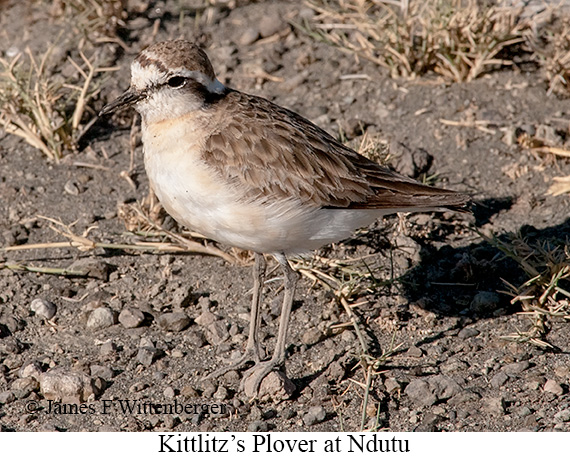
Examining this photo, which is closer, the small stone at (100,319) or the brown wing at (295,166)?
the brown wing at (295,166)

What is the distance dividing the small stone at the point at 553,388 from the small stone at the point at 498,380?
0.23 metres

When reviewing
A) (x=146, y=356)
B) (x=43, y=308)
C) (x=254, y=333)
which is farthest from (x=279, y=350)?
(x=43, y=308)

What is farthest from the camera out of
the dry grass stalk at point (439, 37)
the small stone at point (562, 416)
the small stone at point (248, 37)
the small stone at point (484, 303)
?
the small stone at point (248, 37)

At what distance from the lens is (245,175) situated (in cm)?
532

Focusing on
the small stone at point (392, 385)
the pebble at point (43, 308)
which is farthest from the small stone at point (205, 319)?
the small stone at point (392, 385)

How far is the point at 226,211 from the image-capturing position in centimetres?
524

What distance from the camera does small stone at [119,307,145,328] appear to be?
5.96 m

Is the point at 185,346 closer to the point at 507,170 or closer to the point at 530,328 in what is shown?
the point at 530,328

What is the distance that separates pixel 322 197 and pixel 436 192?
2.50 feet

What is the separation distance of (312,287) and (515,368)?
60.3 inches

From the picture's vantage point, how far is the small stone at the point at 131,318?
5.96 m

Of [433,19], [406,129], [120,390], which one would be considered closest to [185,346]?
[120,390]

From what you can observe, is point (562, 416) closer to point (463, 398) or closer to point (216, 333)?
point (463, 398)

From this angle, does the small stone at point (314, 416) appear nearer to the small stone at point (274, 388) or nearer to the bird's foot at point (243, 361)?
the small stone at point (274, 388)
